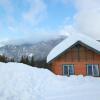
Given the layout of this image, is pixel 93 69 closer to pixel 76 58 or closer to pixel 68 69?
pixel 76 58

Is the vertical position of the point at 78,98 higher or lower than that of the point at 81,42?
lower

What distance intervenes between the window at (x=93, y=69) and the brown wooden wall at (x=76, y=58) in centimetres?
41

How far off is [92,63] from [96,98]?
671 inches

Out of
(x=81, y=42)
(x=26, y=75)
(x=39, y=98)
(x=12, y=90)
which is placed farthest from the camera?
(x=81, y=42)

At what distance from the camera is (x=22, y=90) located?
10.0m

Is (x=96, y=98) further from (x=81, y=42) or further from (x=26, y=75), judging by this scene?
(x=81, y=42)

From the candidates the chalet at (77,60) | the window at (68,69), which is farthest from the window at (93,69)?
the window at (68,69)

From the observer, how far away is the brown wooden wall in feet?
85.3

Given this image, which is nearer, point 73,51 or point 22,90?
point 22,90

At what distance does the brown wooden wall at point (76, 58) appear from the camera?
2600cm

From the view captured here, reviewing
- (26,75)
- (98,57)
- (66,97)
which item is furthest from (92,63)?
(66,97)

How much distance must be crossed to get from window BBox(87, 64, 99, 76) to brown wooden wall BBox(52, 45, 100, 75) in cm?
41

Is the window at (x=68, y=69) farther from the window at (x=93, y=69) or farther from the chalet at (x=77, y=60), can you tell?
the window at (x=93, y=69)

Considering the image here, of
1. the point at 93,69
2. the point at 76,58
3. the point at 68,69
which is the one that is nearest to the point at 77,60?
the point at 76,58
